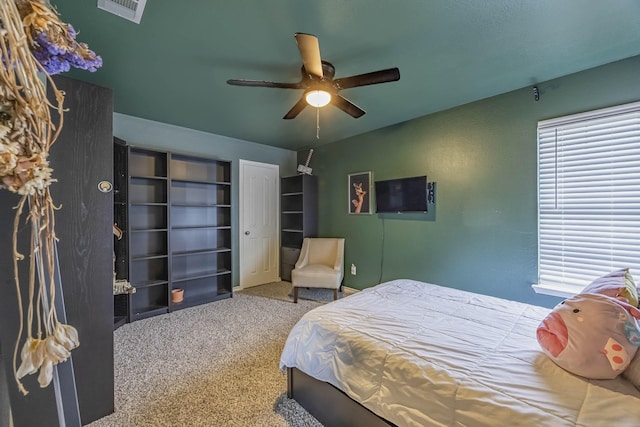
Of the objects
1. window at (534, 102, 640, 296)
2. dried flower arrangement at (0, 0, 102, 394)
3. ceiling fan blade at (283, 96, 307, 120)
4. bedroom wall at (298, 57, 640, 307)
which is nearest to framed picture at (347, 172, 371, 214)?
bedroom wall at (298, 57, 640, 307)

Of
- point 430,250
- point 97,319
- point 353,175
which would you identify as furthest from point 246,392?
point 353,175

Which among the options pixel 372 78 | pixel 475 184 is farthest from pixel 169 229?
pixel 475 184

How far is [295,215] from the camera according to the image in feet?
16.1

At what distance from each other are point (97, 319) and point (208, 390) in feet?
2.83

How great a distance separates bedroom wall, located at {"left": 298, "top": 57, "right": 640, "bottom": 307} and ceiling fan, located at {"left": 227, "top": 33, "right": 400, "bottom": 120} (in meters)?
1.43

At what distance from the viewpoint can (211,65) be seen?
7.38 ft

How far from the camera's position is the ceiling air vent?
1555 mm

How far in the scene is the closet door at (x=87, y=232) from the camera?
1.49 meters

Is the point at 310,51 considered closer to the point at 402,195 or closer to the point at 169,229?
the point at 402,195

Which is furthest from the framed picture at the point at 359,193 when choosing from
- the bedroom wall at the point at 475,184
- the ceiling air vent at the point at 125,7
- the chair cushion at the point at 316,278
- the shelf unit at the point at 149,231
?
the ceiling air vent at the point at 125,7

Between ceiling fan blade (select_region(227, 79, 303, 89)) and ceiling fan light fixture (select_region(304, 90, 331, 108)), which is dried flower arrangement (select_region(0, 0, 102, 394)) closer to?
ceiling fan blade (select_region(227, 79, 303, 89))

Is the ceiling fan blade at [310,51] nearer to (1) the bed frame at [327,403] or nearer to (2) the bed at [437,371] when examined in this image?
(2) the bed at [437,371]

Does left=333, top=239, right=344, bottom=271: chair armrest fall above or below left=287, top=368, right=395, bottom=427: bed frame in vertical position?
above

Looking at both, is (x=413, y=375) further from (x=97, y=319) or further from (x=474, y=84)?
(x=474, y=84)
